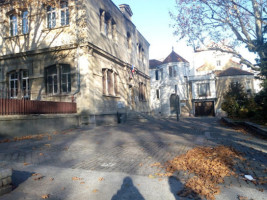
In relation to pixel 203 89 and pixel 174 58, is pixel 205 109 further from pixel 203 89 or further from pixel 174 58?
pixel 174 58

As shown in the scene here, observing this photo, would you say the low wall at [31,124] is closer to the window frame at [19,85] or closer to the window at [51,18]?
the window frame at [19,85]

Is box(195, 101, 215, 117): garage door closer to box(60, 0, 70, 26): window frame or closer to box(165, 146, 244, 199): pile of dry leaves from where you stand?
box(60, 0, 70, 26): window frame

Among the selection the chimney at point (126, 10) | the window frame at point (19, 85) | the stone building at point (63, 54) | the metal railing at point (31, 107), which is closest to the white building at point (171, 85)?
the chimney at point (126, 10)

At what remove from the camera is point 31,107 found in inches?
412

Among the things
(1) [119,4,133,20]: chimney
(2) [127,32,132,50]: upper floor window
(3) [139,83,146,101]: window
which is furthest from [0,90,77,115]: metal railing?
(1) [119,4,133,20]: chimney

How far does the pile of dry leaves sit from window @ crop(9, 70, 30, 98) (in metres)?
14.0

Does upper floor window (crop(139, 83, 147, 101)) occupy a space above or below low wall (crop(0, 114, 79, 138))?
above

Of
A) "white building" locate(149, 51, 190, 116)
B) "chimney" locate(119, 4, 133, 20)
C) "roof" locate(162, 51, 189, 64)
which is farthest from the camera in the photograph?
"roof" locate(162, 51, 189, 64)

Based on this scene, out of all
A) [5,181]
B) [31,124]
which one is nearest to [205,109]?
[31,124]

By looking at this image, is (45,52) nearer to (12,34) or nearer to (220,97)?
(12,34)

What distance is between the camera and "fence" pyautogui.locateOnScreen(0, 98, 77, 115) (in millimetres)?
9289

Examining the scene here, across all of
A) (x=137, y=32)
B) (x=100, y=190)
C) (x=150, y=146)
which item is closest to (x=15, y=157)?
(x=100, y=190)

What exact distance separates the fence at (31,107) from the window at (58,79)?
74.5 inches

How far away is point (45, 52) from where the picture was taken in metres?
14.8
